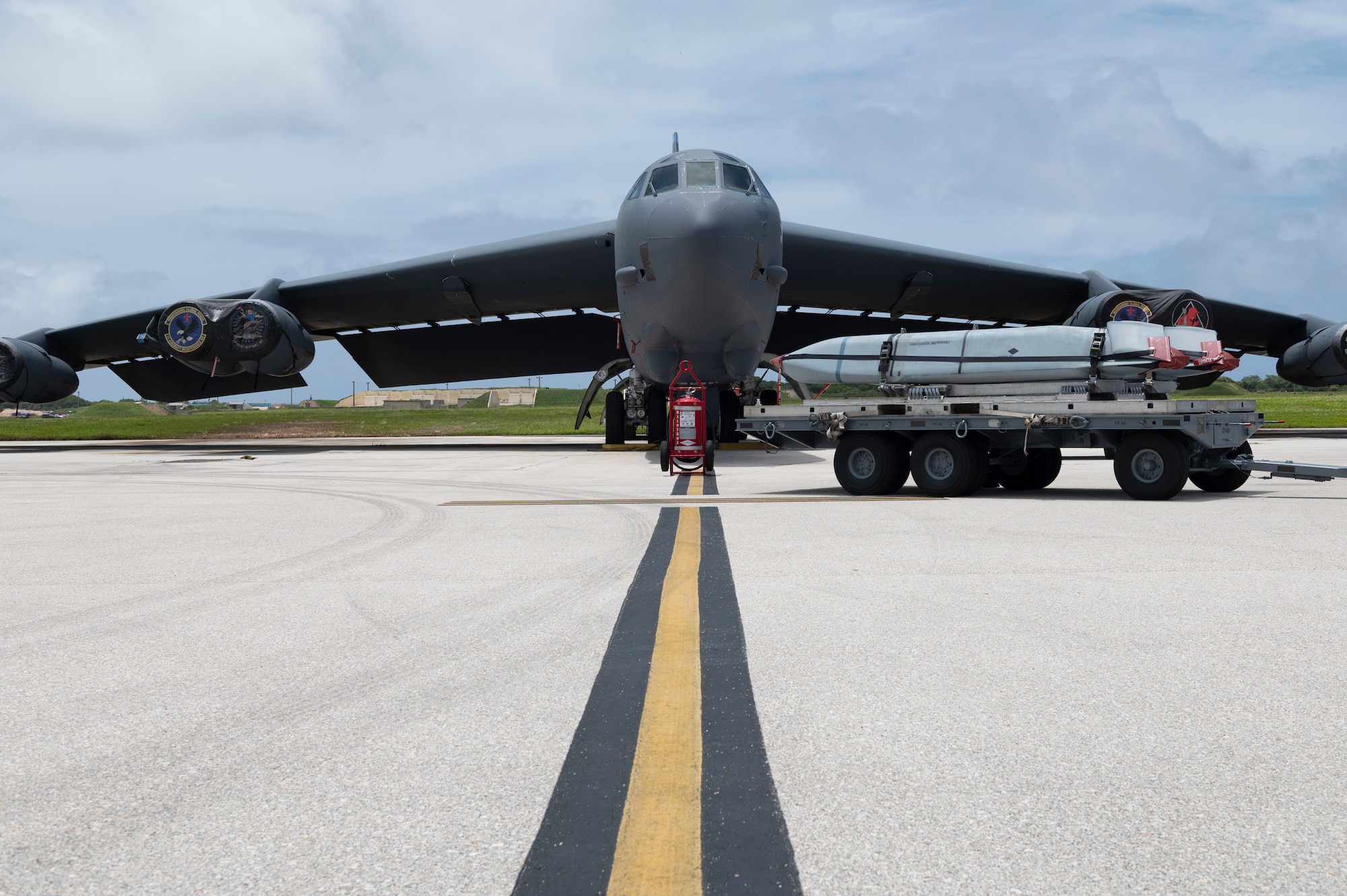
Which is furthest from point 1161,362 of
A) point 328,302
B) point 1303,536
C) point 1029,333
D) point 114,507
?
Answer: point 328,302

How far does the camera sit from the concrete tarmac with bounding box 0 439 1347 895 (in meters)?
2.26

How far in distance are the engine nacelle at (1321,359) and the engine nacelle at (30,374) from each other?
30390 millimetres

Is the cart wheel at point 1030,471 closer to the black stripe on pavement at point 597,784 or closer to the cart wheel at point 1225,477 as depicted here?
the cart wheel at point 1225,477

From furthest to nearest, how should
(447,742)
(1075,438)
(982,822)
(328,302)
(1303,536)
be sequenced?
(328,302), (1075,438), (1303,536), (447,742), (982,822)

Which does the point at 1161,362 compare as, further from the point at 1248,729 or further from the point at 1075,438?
the point at 1248,729

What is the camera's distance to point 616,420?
72.4ft

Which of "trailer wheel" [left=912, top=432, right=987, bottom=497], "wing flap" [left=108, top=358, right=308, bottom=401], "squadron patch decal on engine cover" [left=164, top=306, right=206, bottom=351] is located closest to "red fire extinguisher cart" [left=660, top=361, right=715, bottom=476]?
"trailer wheel" [left=912, top=432, right=987, bottom=497]

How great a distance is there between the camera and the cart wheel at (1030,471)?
37.7ft

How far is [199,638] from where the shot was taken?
444 centimetres

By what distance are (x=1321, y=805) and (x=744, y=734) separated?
1.53m

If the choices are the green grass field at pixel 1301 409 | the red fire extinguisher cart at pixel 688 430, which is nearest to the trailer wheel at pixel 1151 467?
the red fire extinguisher cart at pixel 688 430

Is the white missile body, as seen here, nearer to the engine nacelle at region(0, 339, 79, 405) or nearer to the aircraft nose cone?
the aircraft nose cone

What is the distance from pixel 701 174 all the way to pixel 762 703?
1354cm

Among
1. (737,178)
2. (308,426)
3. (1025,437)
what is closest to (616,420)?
(737,178)
